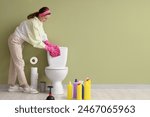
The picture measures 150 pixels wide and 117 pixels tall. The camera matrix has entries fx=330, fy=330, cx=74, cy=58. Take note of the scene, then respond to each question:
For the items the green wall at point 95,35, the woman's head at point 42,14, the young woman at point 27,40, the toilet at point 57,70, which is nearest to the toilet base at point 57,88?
the toilet at point 57,70

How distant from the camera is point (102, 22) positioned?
530 centimetres

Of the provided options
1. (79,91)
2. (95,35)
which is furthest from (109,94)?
(95,35)

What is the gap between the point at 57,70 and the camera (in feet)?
15.7

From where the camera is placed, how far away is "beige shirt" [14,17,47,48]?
4848 mm

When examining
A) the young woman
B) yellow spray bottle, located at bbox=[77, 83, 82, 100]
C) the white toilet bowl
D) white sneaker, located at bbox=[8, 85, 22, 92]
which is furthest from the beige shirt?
yellow spray bottle, located at bbox=[77, 83, 82, 100]

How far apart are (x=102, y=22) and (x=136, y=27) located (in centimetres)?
56

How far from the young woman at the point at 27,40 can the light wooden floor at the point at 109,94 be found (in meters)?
0.22

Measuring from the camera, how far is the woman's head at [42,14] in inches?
194

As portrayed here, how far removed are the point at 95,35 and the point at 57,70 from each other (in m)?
0.95

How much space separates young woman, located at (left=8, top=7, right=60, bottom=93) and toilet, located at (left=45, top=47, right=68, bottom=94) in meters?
0.09

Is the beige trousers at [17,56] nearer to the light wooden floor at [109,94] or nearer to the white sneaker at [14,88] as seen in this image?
the white sneaker at [14,88]

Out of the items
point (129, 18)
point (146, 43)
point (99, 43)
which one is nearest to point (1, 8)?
point (99, 43)

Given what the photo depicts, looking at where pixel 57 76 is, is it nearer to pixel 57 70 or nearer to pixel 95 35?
pixel 57 70

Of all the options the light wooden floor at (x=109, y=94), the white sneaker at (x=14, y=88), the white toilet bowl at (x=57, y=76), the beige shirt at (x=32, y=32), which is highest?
the beige shirt at (x=32, y=32)
